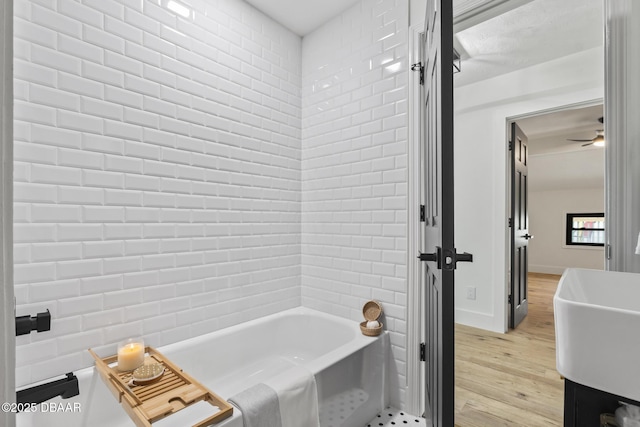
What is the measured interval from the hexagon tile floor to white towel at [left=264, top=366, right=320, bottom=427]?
61 centimetres

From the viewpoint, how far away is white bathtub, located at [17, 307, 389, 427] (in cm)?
143

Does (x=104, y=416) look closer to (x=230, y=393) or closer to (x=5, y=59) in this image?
(x=230, y=393)

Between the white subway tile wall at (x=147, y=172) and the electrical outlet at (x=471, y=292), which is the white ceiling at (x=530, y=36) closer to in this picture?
the white subway tile wall at (x=147, y=172)

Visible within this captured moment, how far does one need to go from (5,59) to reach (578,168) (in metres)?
7.26

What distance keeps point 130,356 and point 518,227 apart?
377 cm

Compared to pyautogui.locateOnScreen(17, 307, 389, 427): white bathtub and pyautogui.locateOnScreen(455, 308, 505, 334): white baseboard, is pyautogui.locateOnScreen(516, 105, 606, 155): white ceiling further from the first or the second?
pyautogui.locateOnScreen(17, 307, 389, 427): white bathtub

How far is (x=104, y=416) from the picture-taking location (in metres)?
1.46

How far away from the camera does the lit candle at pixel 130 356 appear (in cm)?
144

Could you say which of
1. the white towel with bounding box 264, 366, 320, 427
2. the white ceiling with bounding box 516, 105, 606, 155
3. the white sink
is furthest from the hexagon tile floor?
the white ceiling with bounding box 516, 105, 606, 155

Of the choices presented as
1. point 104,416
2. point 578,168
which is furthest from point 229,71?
point 578,168

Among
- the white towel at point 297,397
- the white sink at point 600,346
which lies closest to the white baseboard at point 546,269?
the white towel at point 297,397

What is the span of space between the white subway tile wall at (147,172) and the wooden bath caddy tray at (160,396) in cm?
36

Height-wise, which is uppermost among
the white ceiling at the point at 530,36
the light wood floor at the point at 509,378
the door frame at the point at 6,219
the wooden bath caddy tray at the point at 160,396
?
the white ceiling at the point at 530,36

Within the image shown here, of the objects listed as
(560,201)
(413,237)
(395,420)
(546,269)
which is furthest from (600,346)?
(546,269)
